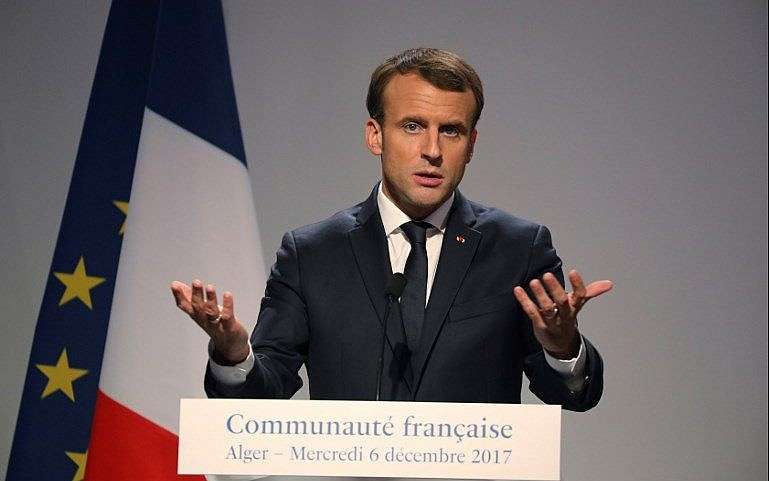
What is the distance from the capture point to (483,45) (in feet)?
11.9

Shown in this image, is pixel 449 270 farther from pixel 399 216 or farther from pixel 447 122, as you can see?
pixel 447 122

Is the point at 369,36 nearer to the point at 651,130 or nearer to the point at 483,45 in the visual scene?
the point at 483,45

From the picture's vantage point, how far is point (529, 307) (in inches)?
67.4

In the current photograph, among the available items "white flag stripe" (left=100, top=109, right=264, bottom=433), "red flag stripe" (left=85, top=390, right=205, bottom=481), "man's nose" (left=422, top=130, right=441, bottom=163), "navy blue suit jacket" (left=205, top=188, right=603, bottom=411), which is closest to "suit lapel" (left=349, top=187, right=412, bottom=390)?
"navy blue suit jacket" (left=205, top=188, right=603, bottom=411)

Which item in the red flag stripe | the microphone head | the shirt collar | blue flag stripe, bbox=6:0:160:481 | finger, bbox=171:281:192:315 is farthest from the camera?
blue flag stripe, bbox=6:0:160:481

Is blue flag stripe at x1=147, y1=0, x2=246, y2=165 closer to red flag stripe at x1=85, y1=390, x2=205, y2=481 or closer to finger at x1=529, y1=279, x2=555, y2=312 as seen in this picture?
red flag stripe at x1=85, y1=390, x2=205, y2=481

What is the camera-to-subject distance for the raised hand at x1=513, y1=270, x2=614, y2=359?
1.69 meters

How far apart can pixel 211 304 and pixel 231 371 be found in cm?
20

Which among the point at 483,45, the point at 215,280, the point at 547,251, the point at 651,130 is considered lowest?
the point at 547,251

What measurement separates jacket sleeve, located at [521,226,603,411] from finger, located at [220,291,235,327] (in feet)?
2.17

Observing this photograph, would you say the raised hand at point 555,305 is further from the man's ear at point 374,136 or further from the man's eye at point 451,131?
the man's ear at point 374,136

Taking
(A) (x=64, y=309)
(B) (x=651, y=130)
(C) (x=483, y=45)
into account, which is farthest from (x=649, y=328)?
(A) (x=64, y=309)

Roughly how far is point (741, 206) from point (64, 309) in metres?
2.71

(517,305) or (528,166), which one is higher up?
(528,166)
